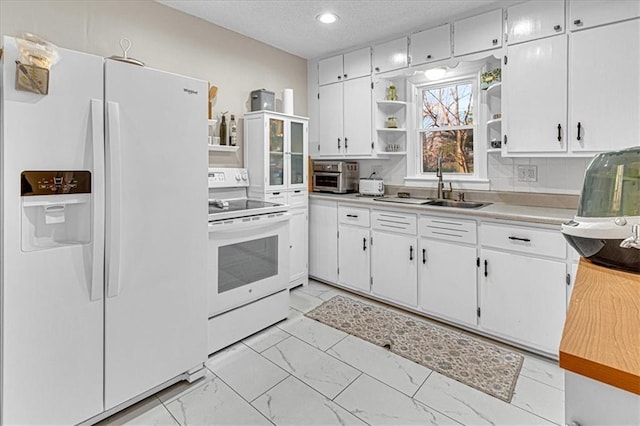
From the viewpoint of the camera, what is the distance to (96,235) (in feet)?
5.54

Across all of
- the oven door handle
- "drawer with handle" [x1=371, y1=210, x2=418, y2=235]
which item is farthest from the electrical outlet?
the oven door handle

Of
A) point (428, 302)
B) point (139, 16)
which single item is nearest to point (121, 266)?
point (139, 16)

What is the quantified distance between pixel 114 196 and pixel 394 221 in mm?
2243

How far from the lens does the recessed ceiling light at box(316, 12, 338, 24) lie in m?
3.07

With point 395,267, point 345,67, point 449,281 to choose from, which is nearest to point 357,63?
point 345,67

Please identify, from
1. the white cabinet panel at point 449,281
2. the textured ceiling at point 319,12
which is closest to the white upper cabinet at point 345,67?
the textured ceiling at point 319,12

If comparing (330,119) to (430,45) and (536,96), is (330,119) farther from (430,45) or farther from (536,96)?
(536,96)

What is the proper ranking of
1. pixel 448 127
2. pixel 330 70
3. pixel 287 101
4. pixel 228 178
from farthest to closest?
pixel 330 70 < pixel 287 101 < pixel 448 127 < pixel 228 178

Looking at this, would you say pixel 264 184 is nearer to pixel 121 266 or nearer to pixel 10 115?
pixel 121 266

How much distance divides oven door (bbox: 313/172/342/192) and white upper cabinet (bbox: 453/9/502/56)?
168 cm

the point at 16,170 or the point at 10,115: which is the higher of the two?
the point at 10,115

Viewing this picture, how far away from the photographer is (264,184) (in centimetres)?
344

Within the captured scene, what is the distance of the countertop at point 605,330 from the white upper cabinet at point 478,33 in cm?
251

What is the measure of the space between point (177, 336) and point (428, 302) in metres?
1.99
